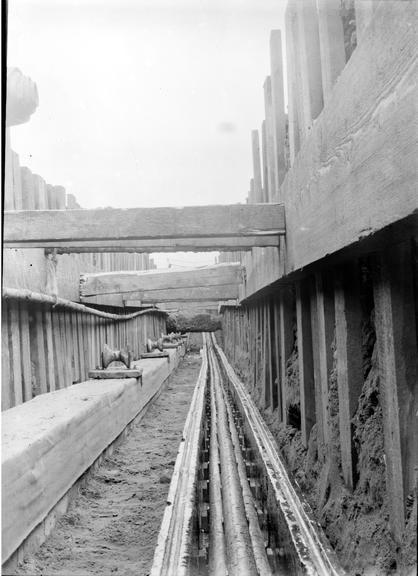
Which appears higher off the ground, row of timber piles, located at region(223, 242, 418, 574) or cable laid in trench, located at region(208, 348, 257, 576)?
row of timber piles, located at region(223, 242, 418, 574)

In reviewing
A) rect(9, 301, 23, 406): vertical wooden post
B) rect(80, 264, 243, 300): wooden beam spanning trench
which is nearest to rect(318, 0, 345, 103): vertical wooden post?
rect(9, 301, 23, 406): vertical wooden post

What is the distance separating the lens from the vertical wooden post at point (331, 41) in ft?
8.29

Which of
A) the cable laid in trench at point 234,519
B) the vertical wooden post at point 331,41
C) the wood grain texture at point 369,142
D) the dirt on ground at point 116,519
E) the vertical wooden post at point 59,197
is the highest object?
the vertical wooden post at point 59,197

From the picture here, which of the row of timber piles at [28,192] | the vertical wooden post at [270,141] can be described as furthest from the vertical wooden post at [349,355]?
the row of timber piles at [28,192]

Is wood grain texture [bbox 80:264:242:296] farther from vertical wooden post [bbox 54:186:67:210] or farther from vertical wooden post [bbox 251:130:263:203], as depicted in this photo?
vertical wooden post [bbox 251:130:263:203]

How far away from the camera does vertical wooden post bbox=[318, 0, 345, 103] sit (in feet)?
8.29

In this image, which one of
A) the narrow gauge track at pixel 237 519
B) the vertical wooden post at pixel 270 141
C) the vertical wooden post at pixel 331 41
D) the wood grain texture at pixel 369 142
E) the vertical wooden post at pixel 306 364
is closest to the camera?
the wood grain texture at pixel 369 142

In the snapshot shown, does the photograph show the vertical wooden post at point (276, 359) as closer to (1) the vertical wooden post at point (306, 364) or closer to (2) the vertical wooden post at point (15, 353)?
(1) the vertical wooden post at point (306, 364)

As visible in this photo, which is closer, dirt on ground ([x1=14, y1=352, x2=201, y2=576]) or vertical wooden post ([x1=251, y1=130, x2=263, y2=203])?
dirt on ground ([x1=14, y1=352, x2=201, y2=576])

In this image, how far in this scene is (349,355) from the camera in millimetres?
2904

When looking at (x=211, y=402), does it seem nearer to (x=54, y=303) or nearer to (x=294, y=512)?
(x=54, y=303)

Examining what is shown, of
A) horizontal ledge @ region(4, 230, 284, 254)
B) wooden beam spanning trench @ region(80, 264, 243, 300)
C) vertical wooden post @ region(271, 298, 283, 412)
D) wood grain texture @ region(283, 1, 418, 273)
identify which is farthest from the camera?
wooden beam spanning trench @ region(80, 264, 243, 300)

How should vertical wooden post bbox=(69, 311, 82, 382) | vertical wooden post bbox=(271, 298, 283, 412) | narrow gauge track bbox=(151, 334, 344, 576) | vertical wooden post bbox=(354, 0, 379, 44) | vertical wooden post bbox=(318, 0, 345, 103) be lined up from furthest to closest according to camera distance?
vertical wooden post bbox=(69, 311, 82, 382) → vertical wooden post bbox=(271, 298, 283, 412) → narrow gauge track bbox=(151, 334, 344, 576) → vertical wooden post bbox=(318, 0, 345, 103) → vertical wooden post bbox=(354, 0, 379, 44)

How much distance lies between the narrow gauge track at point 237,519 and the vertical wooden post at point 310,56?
7.34 feet
